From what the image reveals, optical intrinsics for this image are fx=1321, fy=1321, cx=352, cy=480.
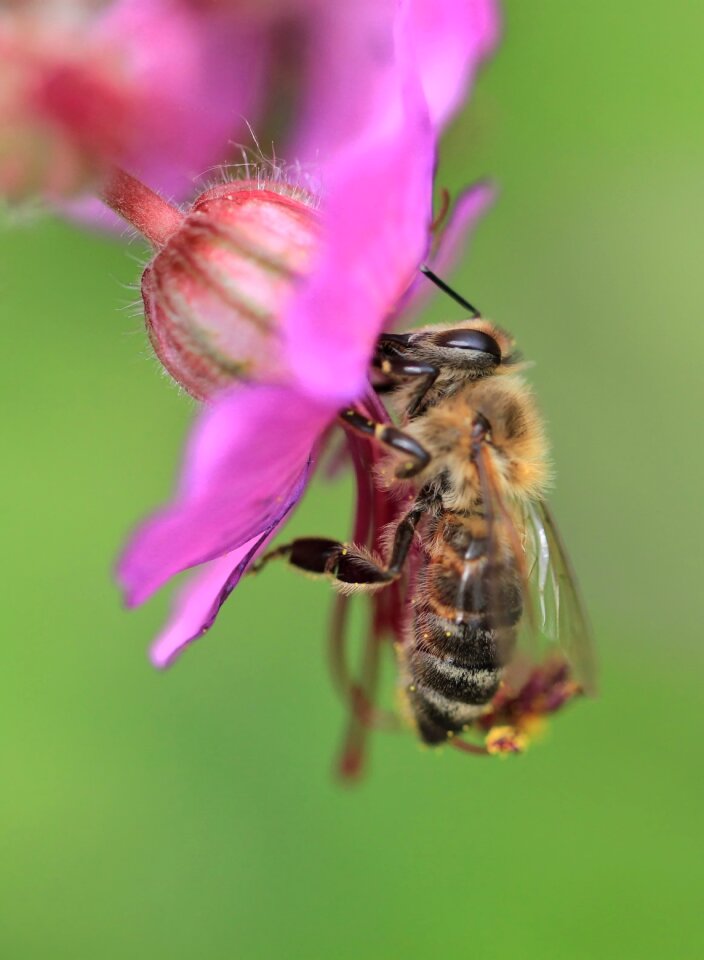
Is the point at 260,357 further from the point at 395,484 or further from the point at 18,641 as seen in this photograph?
the point at 18,641

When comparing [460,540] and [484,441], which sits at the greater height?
[484,441]

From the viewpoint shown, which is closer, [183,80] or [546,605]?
[546,605]

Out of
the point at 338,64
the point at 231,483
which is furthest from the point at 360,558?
the point at 338,64

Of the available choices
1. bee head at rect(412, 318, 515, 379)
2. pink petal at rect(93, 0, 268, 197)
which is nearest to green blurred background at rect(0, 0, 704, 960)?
pink petal at rect(93, 0, 268, 197)

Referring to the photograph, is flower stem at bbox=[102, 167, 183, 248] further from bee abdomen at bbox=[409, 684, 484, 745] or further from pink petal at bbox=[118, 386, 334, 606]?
A: bee abdomen at bbox=[409, 684, 484, 745]

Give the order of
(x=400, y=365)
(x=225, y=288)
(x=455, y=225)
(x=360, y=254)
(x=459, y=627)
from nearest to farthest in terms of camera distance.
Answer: (x=360, y=254) → (x=225, y=288) → (x=400, y=365) → (x=459, y=627) → (x=455, y=225)

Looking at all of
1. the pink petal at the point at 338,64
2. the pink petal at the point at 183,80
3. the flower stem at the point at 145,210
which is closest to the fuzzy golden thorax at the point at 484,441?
the flower stem at the point at 145,210

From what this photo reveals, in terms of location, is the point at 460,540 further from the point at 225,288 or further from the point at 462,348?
the point at 225,288

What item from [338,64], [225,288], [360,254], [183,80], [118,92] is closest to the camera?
[360,254]
